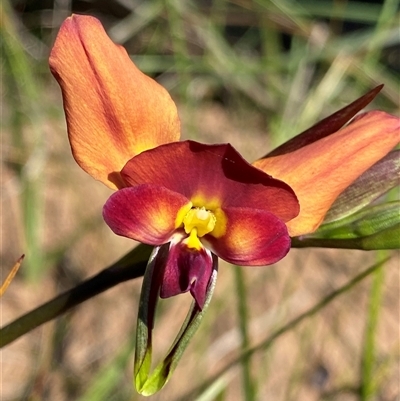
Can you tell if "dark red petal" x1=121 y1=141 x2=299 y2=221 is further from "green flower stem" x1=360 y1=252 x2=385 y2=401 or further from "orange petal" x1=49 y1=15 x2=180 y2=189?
"green flower stem" x1=360 y1=252 x2=385 y2=401

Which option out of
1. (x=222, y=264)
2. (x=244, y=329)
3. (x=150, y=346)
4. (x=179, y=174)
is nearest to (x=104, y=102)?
(x=179, y=174)

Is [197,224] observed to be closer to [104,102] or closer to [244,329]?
[104,102]

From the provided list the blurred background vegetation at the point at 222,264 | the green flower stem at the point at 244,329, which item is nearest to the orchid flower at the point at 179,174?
the green flower stem at the point at 244,329

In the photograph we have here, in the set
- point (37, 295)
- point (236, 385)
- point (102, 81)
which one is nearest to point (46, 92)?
point (37, 295)

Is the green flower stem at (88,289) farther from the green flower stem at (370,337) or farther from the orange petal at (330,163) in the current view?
the green flower stem at (370,337)

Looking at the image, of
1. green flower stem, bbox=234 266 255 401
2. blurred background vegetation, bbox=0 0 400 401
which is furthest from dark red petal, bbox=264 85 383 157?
blurred background vegetation, bbox=0 0 400 401

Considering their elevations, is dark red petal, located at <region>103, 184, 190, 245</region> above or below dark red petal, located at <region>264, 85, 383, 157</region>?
below

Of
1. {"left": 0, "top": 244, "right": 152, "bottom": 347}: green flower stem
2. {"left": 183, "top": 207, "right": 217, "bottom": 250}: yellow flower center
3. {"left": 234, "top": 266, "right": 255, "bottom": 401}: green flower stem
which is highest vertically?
{"left": 183, "top": 207, "right": 217, "bottom": 250}: yellow flower center
